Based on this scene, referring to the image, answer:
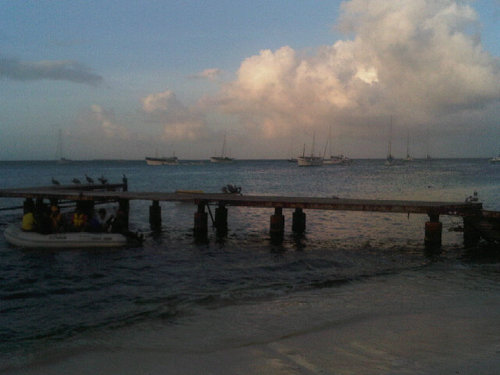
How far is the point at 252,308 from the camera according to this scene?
460 inches

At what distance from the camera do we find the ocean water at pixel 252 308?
8.11 meters

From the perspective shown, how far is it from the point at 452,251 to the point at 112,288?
14439 mm

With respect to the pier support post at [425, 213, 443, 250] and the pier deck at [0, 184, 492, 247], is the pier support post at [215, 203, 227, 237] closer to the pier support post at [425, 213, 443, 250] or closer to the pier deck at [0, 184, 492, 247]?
the pier deck at [0, 184, 492, 247]

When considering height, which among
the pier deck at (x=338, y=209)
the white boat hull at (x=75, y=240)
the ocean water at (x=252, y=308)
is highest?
the pier deck at (x=338, y=209)

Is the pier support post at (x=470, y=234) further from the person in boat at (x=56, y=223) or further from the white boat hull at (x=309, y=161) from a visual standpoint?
the white boat hull at (x=309, y=161)

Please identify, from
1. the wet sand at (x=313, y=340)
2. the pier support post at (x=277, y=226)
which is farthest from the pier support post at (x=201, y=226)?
the wet sand at (x=313, y=340)

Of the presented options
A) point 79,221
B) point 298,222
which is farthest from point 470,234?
point 79,221

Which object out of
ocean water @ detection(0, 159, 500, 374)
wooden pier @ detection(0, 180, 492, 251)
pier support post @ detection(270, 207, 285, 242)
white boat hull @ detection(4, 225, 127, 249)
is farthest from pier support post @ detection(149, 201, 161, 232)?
pier support post @ detection(270, 207, 285, 242)

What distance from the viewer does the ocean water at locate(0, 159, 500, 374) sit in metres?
8.11

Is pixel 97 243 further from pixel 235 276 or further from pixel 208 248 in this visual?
pixel 235 276

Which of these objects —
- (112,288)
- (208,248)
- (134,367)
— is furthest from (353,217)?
(134,367)

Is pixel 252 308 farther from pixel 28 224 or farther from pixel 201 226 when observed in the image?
pixel 28 224

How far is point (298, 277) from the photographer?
50.9ft

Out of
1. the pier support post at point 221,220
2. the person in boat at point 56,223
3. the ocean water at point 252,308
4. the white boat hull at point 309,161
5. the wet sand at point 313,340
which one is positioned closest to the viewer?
the wet sand at point 313,340
